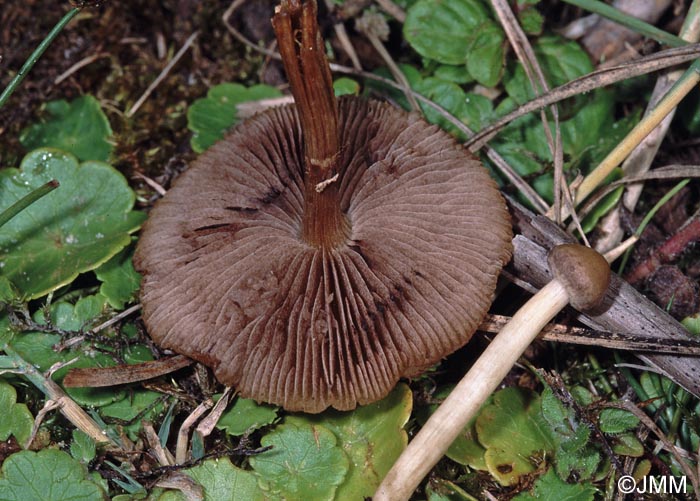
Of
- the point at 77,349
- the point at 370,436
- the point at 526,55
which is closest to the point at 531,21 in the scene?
the point at 526,55

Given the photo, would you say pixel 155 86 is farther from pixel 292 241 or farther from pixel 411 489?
pixel 411 489

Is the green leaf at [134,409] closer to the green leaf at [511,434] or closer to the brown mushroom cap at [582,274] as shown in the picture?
the green leaf at [511,434]

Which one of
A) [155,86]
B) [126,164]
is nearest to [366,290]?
[126,164]

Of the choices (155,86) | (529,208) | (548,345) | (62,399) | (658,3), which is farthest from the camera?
(155,86)

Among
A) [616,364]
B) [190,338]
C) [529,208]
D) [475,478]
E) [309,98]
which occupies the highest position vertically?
[309,98]

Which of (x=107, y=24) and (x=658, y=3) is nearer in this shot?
(x=658, y=3)

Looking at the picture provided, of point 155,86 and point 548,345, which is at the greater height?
point 155,86

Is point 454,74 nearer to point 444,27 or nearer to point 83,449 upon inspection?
point 444,27
